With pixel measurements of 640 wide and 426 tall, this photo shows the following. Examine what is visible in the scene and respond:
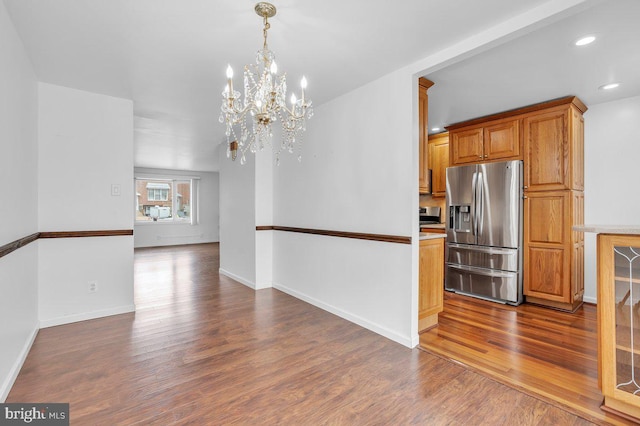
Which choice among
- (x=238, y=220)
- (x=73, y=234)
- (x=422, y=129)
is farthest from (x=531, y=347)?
(x=73, y=234)

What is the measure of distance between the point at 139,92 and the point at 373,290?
3103 mm

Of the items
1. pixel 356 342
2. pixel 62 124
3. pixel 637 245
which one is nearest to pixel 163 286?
pixel 62 124

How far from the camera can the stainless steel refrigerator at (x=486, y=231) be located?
368 cm

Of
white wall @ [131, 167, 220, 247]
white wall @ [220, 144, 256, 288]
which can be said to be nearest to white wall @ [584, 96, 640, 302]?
white wall @ [220, 144, 256, 288]

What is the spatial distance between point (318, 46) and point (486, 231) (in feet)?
9.86

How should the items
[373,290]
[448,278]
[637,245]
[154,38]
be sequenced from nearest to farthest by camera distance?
[637,245]
[154,38]
[373,290]
[448,278]

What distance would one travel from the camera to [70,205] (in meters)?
3.11

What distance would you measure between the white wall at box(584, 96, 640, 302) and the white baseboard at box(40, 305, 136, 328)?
5.38m

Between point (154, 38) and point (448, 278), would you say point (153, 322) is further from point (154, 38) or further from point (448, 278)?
point (448, 278)

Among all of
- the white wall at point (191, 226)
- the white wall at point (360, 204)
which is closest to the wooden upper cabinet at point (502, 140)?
the white wall at point (360, 204)

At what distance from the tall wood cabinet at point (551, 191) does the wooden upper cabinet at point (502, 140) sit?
0.01m

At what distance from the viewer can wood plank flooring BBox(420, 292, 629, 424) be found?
191 centimetres

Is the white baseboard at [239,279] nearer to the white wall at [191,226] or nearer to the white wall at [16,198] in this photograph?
the white wall at [16,198]

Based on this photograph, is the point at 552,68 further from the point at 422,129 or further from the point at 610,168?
the point at 610,168
